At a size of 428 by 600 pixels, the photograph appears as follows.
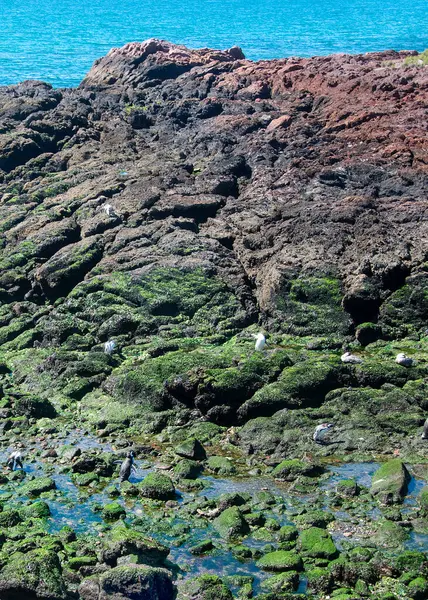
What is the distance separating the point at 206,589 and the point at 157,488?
4.23m

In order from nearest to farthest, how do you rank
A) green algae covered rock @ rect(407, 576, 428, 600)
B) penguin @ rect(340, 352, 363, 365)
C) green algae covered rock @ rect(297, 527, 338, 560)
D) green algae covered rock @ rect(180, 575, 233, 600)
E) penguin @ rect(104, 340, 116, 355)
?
1. green algae covered rock @ rect(407, 576, 428, 600)
2. green algae covered rock @ rect(180, 575, 233, 600)
3. green algae covered rock @ rect(297, 527, 338, 560)
4. penguin @ rect(340, 352, 363, 365)
5. penguin @ rect(104, 340, 116, 355)

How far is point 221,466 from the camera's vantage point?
2148cm

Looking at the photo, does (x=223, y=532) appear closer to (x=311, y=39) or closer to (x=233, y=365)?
(x=233, y=365)

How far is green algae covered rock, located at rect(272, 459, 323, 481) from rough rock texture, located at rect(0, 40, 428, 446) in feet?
4.31

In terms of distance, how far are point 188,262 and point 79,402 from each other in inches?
265

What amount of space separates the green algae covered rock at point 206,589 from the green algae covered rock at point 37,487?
217 inches

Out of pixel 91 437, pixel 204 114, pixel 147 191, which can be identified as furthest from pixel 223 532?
pixel 204 114

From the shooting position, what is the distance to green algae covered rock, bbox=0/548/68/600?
15.6 meters

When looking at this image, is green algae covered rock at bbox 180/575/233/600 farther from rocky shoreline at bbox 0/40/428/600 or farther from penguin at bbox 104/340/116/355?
penguin at bbox 104/340/116/355

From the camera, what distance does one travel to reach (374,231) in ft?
95.3

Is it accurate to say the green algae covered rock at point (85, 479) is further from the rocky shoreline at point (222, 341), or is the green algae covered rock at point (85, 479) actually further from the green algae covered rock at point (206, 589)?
the green algae covered rock at point (206, 589)

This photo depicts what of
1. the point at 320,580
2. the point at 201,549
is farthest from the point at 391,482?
the point at 201,549

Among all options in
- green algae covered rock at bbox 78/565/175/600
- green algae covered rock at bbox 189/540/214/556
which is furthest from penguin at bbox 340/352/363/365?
green algae covered rock at bbox 78/565/175/600

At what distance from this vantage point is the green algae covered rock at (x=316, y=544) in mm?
17306
